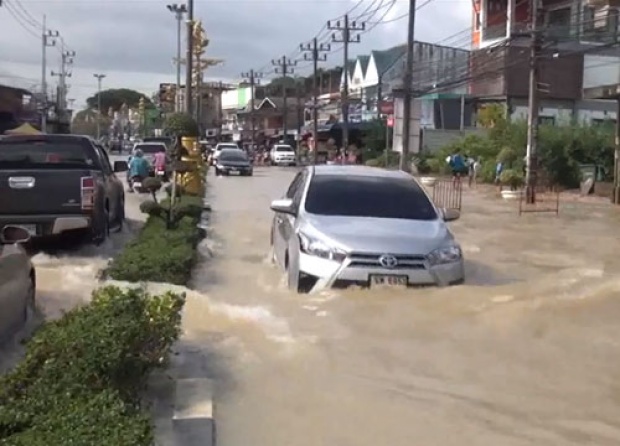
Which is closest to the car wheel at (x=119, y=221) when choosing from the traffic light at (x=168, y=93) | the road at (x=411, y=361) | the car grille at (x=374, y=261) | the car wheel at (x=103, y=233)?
the car wheel at (x=103, y=233)

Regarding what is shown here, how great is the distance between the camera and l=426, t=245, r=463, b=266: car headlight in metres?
10.3

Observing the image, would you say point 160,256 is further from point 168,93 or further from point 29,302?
point 168,93

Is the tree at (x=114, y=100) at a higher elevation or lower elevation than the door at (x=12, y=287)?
higher

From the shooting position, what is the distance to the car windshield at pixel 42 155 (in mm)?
14250

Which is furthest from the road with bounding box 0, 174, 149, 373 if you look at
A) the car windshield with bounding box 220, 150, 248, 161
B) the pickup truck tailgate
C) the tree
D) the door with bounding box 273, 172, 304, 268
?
the tree

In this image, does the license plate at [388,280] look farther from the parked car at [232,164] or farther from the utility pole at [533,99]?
the parked car at [232,164]

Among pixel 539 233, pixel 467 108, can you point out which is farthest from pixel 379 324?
pixel 467 108

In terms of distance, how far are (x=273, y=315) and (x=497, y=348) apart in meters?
2.33

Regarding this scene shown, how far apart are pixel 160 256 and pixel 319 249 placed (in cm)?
244

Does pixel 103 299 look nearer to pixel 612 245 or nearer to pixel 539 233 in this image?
pixel 612 245

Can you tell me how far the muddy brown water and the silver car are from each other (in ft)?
0.68

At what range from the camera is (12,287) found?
8.09 metres

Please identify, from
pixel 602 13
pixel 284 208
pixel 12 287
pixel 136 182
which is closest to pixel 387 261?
pixel 284 208

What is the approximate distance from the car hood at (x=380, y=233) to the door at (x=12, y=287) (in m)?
3.14
